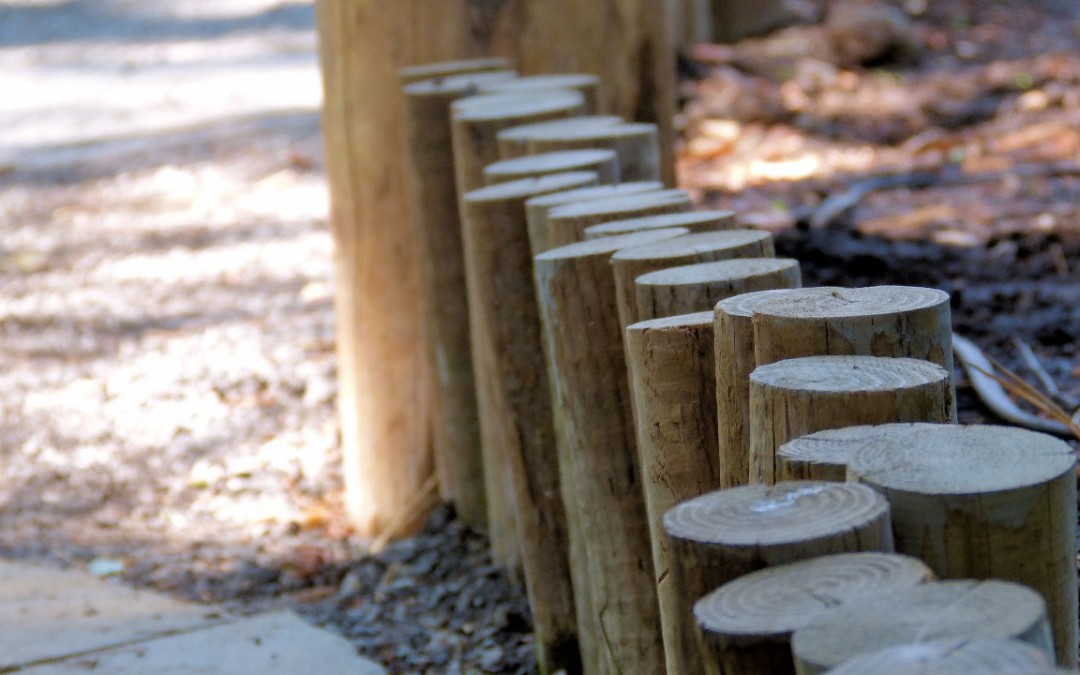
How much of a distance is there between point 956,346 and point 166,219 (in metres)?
5.86

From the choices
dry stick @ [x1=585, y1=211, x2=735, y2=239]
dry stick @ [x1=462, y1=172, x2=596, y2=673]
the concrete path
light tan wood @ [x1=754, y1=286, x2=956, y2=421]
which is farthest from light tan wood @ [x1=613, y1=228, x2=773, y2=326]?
the concrete path

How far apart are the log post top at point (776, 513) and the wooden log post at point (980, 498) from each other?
0.06 m

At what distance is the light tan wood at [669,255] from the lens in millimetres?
2395

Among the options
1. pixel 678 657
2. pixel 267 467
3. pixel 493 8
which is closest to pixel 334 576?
pixel 267 467

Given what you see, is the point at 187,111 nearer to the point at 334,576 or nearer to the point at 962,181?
the point at 962,181

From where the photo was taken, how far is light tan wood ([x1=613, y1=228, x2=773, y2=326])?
2.39 m

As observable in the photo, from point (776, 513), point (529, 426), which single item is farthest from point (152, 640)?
point (776, 513)

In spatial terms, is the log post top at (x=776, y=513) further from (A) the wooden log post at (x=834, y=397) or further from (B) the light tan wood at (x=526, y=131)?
(B) the light tan wood at (x=526, y=131)

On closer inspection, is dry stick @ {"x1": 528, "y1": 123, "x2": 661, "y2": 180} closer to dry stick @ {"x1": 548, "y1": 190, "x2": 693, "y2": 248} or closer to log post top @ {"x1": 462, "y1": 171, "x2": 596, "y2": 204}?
log post top @ {"x1": 462, "y1": 171, "x2": 596, "y2": 204}

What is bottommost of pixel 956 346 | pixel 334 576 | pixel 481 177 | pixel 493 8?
pixel 334 576

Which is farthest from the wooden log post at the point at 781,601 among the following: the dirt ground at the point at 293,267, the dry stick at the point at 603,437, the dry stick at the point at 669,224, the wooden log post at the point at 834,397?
the dirt ground at the point at 293,267

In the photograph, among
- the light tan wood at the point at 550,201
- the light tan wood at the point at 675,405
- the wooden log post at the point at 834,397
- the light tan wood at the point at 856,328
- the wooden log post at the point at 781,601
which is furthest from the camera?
the light tan wood at the point at 550,201

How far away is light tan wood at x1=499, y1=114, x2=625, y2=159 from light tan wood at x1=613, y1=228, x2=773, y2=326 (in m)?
1.13

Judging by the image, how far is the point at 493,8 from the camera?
4.62 meters
